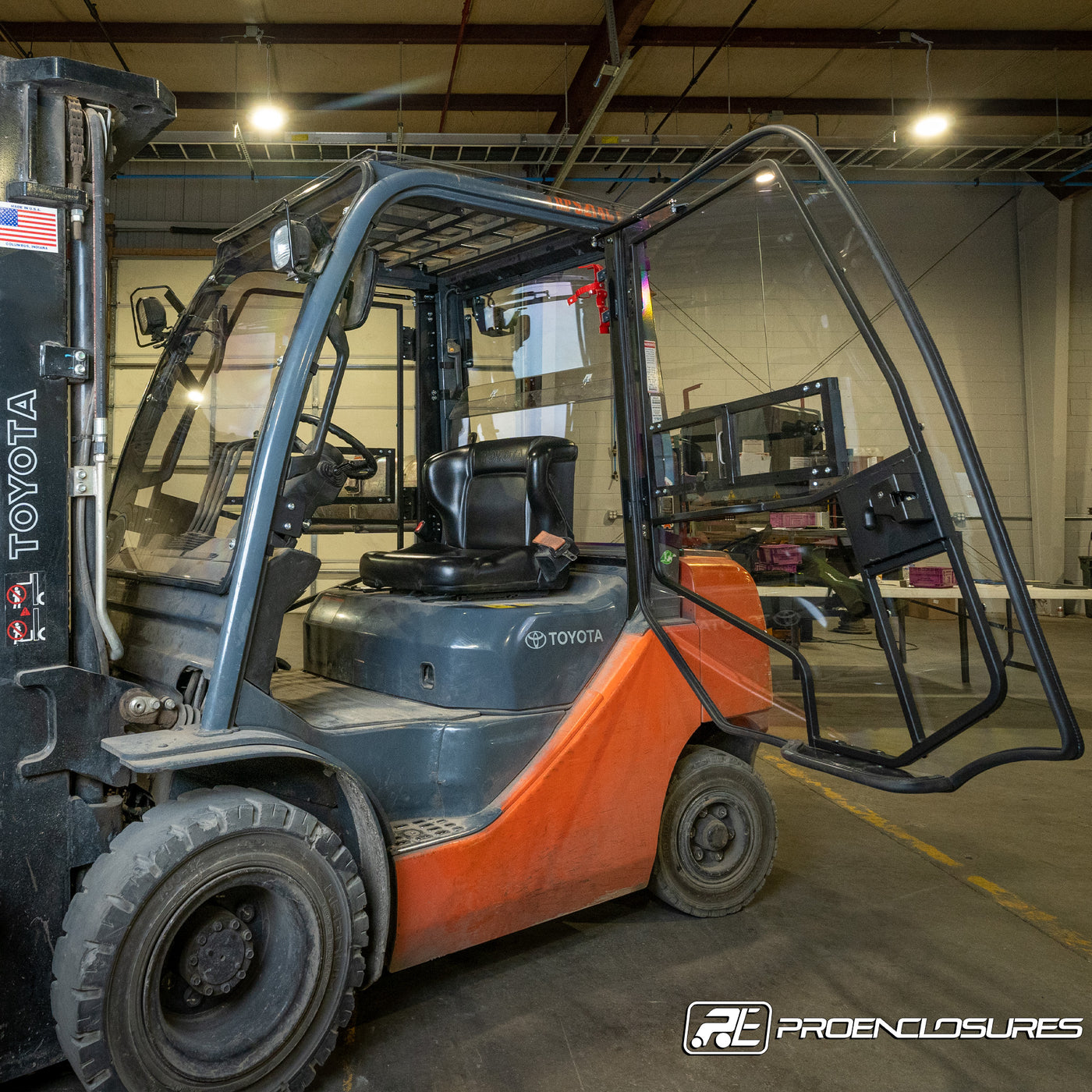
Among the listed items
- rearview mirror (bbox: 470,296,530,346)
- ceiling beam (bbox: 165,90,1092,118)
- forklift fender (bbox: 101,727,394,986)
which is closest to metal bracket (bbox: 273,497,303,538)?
forklift fender (bbox: 101,727,394,986)

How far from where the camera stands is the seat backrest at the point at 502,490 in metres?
3.29

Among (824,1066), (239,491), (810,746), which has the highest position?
(239,491)

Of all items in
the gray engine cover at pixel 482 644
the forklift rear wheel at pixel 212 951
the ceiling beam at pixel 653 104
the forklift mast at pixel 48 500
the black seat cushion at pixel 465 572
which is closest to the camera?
the forklift rear wheel at pixel 212 951

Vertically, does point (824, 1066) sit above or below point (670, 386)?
below

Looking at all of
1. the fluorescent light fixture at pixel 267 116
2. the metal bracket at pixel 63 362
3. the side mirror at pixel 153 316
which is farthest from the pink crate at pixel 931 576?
the fluorescent light fixture at pixel 267 116

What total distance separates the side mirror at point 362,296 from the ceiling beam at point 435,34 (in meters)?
8.21

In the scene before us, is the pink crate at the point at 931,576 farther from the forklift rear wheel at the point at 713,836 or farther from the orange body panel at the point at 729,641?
the forklift rear wheel at the point at 713,836

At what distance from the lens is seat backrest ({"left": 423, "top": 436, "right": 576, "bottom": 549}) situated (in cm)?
329

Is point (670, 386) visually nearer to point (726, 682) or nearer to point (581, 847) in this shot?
A: point (726, 682)

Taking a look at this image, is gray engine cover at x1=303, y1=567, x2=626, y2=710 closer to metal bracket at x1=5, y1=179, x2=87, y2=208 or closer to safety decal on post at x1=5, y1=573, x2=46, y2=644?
safety decal on post at x1=5, y1=573, x2=46, y2=644

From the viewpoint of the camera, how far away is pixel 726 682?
339cm

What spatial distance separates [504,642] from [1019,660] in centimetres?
147

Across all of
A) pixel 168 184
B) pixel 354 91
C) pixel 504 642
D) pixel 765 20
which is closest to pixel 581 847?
pixel 504 642

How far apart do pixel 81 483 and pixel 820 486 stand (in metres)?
2.03
